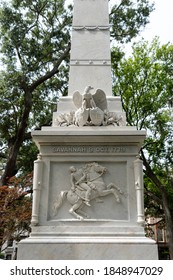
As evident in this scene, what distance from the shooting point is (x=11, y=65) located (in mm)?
16312

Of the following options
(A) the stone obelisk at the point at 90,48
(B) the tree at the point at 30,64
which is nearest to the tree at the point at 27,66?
(B) the tree at the point at 30,64

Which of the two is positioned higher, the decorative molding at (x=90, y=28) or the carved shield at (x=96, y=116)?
the decorative molding at (x=90, y=28)

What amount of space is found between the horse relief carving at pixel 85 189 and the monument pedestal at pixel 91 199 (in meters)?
0.02

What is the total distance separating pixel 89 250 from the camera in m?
5.25

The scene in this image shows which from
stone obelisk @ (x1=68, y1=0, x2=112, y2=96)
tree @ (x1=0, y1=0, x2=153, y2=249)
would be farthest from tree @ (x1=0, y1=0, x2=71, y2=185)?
stone obelisk @ (x1=68, y1=0, x2=112, y2=96)

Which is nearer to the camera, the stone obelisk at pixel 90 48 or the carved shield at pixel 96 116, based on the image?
the carved shield at pixel 96 116

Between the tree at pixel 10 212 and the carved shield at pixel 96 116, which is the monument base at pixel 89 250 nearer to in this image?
the carved shield at pixel 96 116

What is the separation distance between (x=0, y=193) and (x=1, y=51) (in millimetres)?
8327

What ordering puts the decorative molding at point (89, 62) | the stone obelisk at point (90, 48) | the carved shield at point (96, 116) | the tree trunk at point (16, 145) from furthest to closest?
the tree trunk at point (16, 145) → the decorative molding at point (89, 62) → the stone obelisk at point (90, 48) → the carved shield at point (96, 116)

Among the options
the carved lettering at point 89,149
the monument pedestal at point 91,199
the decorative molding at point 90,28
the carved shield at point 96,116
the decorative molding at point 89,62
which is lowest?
the monument pedestal at point 91,199

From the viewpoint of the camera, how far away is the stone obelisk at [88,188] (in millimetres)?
5289

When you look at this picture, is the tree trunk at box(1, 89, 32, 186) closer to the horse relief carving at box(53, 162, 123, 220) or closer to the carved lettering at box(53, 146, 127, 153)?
the carved lettering at box(53, 146, 127, 153)

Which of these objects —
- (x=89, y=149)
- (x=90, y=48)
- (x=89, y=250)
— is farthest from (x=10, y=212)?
(x=89, y=250)

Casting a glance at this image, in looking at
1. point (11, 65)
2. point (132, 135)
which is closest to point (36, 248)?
point (132, 135)
